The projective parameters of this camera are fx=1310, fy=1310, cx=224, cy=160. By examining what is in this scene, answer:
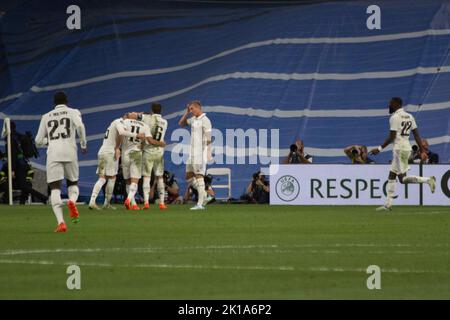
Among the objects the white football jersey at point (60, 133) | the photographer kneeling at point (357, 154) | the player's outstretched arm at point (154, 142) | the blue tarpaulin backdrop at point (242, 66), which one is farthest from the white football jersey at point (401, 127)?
the white football jersey at point (60, 133)

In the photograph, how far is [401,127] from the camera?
27.9 m

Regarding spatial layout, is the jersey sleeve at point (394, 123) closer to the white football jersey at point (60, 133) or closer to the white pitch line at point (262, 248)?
the white football jersey at point (60, 133)

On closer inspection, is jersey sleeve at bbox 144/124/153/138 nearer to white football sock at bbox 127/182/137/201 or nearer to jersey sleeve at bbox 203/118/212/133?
white football sock at bbox 127/182/137/201

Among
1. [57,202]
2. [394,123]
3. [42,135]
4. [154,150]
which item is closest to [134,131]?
[154,150]

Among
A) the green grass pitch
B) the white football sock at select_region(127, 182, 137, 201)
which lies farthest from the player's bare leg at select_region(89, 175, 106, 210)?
the green grass pitch

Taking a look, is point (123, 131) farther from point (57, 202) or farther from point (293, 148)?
point (57, 202)

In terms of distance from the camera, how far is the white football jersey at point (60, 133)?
799 inches

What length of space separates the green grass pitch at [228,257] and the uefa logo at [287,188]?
8922 millimetres

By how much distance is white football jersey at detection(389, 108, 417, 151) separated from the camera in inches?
1094

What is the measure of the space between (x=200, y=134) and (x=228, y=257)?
14255 millimetres

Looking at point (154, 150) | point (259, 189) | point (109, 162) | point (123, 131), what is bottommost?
point (259, 189)

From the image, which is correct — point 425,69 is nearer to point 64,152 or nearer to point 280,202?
point 280,202
